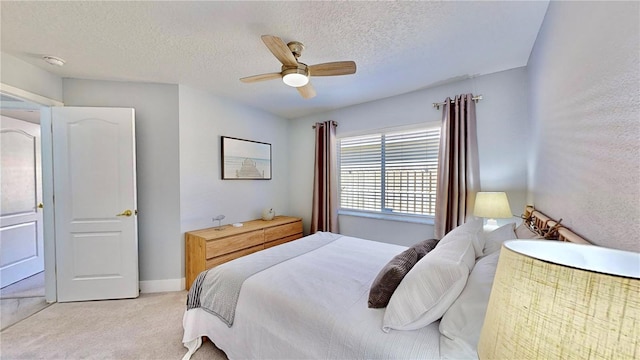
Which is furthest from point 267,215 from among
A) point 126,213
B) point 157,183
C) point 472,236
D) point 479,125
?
point 479,125

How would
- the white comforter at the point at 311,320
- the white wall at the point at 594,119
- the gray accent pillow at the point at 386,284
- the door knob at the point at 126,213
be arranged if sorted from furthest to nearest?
the door knob at the point at 126,213 → the gray accent pillow at the point at 386,284 → the white comforter at the point at 311,320 → the white wall at the point at 594,119

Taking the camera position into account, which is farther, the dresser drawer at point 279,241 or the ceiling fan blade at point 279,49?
the dresser drawer at point 279,241

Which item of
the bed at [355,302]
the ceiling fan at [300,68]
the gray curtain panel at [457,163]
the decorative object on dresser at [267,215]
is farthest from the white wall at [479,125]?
the ceiling fan at [300,68]

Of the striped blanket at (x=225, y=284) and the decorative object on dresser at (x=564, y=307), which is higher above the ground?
the decorative object on dresser at (x=564, y=307)

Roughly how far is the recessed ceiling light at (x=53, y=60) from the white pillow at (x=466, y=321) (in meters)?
3.68

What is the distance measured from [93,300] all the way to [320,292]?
276 cm

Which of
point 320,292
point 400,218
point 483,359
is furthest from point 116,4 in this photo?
point 400,218

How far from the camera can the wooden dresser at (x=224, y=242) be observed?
268 centimetres

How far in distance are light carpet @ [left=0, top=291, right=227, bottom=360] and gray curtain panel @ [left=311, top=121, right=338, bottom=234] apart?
7.02 feet

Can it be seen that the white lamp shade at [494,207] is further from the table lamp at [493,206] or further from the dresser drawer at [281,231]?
the dresser drawer at [281,231]

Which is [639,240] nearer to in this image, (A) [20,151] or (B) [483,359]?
(B) [483,359]

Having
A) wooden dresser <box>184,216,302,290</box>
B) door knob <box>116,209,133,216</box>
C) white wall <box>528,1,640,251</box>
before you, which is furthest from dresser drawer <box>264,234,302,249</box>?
white wall <box>528,1,640,251</box>

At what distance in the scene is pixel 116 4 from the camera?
1.55 m

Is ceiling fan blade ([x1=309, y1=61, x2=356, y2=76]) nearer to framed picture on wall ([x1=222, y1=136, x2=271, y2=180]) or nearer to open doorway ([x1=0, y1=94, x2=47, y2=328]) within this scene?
framed picture on wall ([x1=222, y1=136, x2=271, y2=180])
